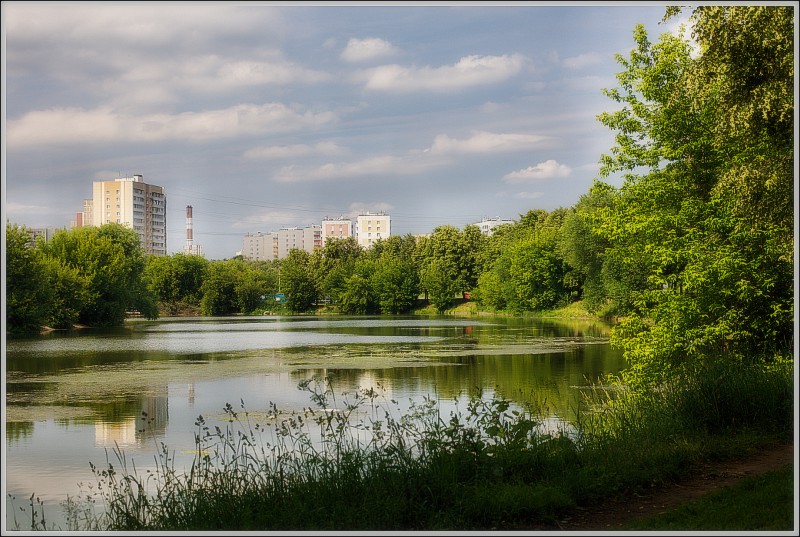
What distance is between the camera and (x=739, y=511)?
21.8 ft

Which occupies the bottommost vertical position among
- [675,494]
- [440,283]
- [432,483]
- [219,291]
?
[675,494]

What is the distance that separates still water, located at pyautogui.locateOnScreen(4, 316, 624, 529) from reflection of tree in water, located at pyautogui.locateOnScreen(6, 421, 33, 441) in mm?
38

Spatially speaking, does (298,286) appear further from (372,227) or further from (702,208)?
(702,208)

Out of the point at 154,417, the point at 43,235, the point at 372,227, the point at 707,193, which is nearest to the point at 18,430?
the point at 154,417

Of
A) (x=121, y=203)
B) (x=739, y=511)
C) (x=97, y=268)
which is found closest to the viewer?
(x=739, y=511)

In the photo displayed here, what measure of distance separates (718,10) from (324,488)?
30.4ft

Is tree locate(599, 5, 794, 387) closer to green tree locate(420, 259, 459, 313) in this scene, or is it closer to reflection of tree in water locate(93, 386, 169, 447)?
reflection of tree in water locate(93, 386, 169, 447)

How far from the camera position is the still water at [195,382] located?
1359 centimetres

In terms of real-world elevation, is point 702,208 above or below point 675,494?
above

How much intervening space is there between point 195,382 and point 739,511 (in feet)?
62.6

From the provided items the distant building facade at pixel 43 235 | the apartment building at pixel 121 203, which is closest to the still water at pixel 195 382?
the distant building facade at pixel 43 235

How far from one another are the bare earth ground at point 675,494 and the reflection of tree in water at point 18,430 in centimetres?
1209

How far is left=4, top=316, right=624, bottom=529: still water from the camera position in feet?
44.6

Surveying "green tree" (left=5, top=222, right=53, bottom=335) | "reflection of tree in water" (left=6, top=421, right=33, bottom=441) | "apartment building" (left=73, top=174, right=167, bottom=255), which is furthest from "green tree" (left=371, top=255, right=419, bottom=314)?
"reflection of tree in water" (left=6, top=421, right=33, bottom=441)
